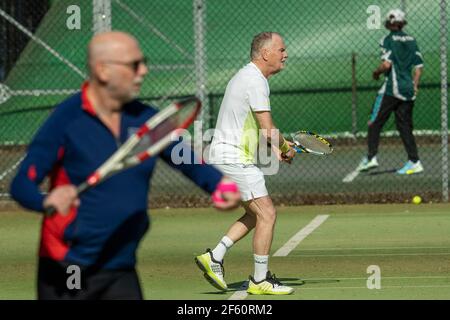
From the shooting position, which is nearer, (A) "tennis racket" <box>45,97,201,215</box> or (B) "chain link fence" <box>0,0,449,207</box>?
(A) "tennis racket" <box>45,97,201,215</box>

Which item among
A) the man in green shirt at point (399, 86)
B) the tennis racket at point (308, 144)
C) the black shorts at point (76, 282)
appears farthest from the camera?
the man in green shirt at point (399, 86)

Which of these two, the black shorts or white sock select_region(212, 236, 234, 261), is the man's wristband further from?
the black shorts

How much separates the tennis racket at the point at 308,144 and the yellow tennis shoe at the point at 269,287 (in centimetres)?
107

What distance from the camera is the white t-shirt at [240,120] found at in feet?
31.6

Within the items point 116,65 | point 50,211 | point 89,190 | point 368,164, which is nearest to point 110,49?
point 116,65

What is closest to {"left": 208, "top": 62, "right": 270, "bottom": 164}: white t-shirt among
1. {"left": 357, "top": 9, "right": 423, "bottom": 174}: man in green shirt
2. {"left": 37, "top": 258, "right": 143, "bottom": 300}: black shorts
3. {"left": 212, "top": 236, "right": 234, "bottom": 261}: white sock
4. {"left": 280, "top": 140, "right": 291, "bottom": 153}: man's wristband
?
{"left": 280, "top": 140, "right": 291, "bottom": 153}: man's wristband

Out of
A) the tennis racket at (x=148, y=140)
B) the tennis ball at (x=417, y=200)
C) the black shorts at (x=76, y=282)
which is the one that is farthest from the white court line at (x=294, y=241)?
the tennis racket at (x=148, y=140)

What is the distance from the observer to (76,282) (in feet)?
18.4

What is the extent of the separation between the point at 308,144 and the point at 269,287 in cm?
128

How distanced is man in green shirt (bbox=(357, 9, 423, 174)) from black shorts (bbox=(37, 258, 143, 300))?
10952 millimetres

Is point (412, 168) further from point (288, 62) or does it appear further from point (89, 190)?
point (89, 190)

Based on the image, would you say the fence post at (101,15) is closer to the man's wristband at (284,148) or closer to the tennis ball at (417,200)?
the tennis ball at (417,200)

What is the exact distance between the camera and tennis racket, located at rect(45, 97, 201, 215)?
5.46 meters

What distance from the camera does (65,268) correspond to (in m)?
5.66
